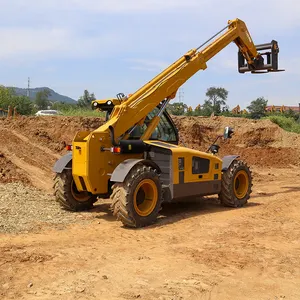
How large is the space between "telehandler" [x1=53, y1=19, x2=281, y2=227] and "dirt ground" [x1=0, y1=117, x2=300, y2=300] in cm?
43

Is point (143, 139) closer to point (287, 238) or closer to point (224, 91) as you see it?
point (287, 238)

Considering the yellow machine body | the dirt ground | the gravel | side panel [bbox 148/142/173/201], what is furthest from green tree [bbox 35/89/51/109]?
side panel [bbox 148/142/173/201]

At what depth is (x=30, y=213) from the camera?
354 inches

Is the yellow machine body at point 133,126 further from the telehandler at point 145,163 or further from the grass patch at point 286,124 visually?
the grass patch at point 286,124

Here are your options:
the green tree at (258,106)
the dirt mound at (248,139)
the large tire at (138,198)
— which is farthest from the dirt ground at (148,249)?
the green tree at (258,106)

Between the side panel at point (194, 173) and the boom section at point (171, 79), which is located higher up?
the boom section at point (171, 79)

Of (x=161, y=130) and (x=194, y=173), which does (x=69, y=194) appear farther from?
(x=194, y=173)

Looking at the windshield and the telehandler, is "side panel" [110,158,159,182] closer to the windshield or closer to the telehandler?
the telehandler

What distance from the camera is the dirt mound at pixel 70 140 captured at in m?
14.0

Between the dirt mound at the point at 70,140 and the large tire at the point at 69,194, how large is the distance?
8.46ft

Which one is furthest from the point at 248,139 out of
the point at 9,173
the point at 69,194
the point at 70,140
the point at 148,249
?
the point at 148,249

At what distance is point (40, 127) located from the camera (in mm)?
18641

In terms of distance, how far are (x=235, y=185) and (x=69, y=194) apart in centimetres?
395

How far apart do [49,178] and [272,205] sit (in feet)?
22.1
